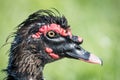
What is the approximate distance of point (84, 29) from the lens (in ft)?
55.0

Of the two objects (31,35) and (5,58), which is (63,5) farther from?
(31,35)

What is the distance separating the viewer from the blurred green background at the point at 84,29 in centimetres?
1558

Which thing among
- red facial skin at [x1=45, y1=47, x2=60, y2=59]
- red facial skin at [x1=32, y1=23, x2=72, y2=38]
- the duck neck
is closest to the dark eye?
red facial skin at [x1=32, y1=23, x2=72, y2=38]

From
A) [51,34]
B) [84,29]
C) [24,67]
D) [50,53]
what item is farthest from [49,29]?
[84,29]

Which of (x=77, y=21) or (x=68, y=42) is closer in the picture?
(x=68, y=42)

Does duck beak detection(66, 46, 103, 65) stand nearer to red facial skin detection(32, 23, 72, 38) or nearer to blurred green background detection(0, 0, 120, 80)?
red facial skin detection(32, 23, 72, 38)

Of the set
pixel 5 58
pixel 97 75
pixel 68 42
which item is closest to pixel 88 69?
pixel 97 75

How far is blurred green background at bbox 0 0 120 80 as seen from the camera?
51.1 feet

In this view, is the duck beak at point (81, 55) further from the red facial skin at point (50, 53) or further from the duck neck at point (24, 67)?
the duck neck at point (24, 67)

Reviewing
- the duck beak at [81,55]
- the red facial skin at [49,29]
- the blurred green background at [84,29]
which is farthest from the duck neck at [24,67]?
the blurred green background at [84,29]

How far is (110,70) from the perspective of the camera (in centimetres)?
1573

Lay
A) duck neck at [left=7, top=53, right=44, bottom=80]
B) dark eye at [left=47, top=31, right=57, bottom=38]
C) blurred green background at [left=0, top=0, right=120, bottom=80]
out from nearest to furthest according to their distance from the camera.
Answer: duck neck at [left=7, top=53, right=44, bottom=80] < dark eye at [left=47, top=31, right=57, bottom=38] < blurred green background at [left=0, top=0, right=120, bottom=80]

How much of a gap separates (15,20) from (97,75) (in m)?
1.66

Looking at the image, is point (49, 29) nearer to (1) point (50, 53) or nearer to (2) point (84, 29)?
(1) point (50, 53)
